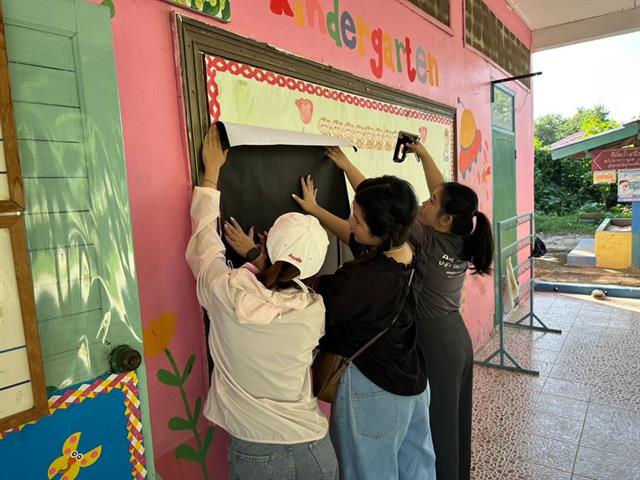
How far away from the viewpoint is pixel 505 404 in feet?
9.53

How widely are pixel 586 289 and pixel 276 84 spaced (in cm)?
553

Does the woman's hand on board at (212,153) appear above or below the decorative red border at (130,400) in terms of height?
above

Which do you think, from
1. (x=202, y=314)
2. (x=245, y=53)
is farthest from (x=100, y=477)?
(x=245, y=53)

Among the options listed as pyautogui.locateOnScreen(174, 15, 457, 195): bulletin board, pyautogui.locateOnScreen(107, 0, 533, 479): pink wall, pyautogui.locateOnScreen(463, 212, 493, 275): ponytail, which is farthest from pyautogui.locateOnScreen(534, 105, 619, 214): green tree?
pyautogui.locateOnScreen(107, 0, 533, 479): pink wall

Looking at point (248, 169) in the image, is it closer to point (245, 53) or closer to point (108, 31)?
point (245, 53)

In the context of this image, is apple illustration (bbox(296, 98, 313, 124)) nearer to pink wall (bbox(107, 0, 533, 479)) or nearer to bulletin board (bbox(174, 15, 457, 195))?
bulletin board (bbox(174, 15, 457, 195))

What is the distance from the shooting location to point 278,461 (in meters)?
1.16

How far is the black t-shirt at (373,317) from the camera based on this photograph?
130 cm

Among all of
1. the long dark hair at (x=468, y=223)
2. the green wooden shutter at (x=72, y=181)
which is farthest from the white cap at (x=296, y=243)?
the long dark hair at (x=468, y=223)

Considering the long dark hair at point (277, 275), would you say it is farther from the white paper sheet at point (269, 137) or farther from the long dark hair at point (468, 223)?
the long dark hair at point (468, 223)

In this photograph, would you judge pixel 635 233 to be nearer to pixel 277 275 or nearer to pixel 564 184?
pixel 277 275

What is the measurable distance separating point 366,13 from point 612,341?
3.51 metres

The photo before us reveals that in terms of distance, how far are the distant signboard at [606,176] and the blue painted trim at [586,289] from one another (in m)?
2.32

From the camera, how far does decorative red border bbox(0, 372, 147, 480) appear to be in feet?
3.06
